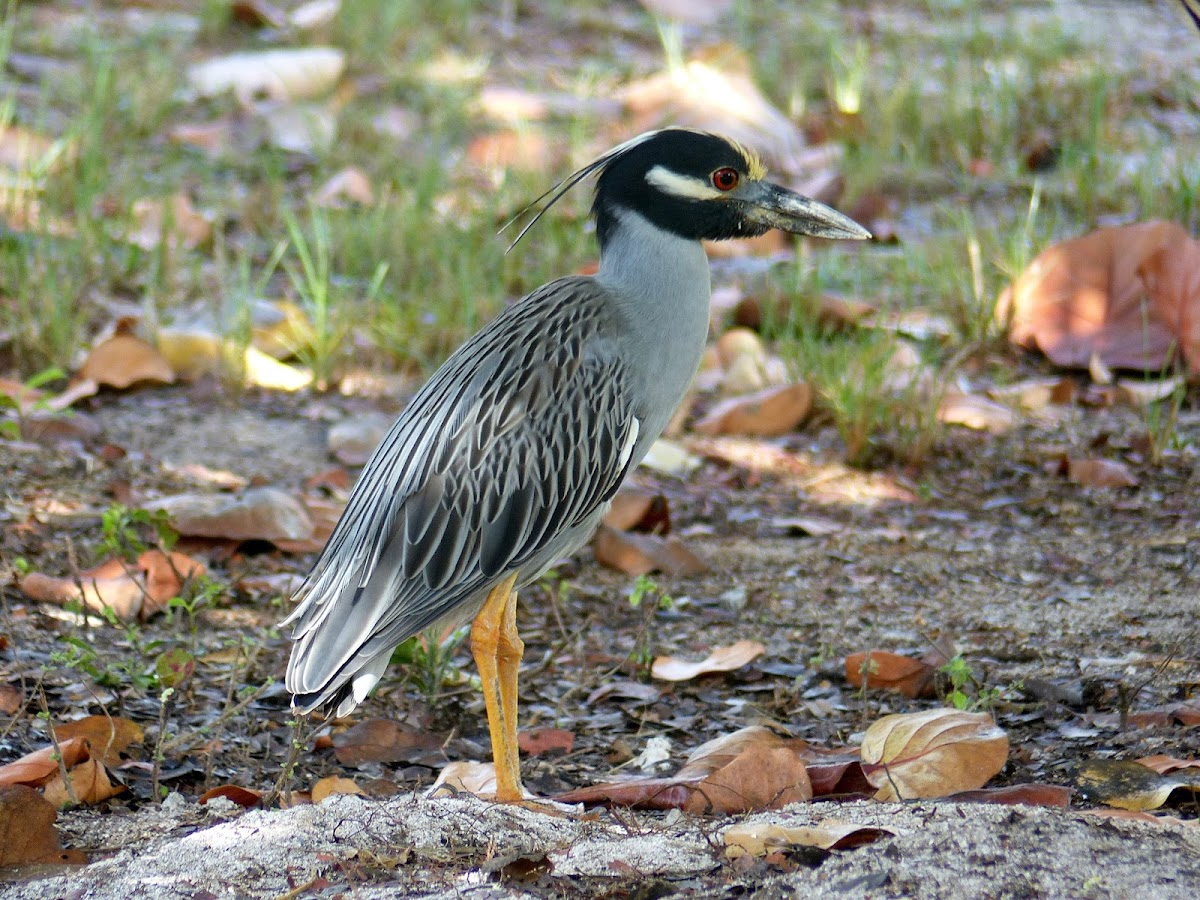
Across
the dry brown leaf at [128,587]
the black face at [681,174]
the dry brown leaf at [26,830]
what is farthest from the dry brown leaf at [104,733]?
the black face at [681,174]

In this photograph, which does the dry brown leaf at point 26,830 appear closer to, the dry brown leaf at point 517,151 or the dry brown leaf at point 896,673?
the dry brown leaf at point 896,673

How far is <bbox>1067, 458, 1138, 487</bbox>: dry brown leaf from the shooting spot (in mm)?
4836

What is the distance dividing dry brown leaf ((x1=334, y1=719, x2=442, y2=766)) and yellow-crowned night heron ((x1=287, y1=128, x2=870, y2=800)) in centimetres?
25

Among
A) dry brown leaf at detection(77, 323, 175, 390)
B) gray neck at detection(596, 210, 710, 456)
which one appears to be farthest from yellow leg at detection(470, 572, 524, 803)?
dry brown leaf at detection(77, 323, 175, 390)

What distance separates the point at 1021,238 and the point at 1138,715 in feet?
9.17

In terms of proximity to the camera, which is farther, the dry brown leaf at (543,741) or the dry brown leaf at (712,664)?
the dry brown leaf at (712,664)

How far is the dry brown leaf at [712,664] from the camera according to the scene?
3.77 meters

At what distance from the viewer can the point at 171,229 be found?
20.5 feet

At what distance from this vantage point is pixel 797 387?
5.24 metres

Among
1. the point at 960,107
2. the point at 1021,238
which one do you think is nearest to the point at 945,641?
the point at 1021,238

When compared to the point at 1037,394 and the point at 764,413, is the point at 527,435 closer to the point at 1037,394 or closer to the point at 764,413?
the point at 764,413

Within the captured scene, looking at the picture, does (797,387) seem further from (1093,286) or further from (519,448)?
(519,448)

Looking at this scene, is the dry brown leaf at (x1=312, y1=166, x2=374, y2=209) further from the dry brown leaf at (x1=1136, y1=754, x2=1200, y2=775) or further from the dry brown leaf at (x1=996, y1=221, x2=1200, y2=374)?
the dry brown leaf at (x1=1136, y1=754, x2=1200, y2=775)

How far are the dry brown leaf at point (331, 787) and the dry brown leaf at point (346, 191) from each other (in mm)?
4306
